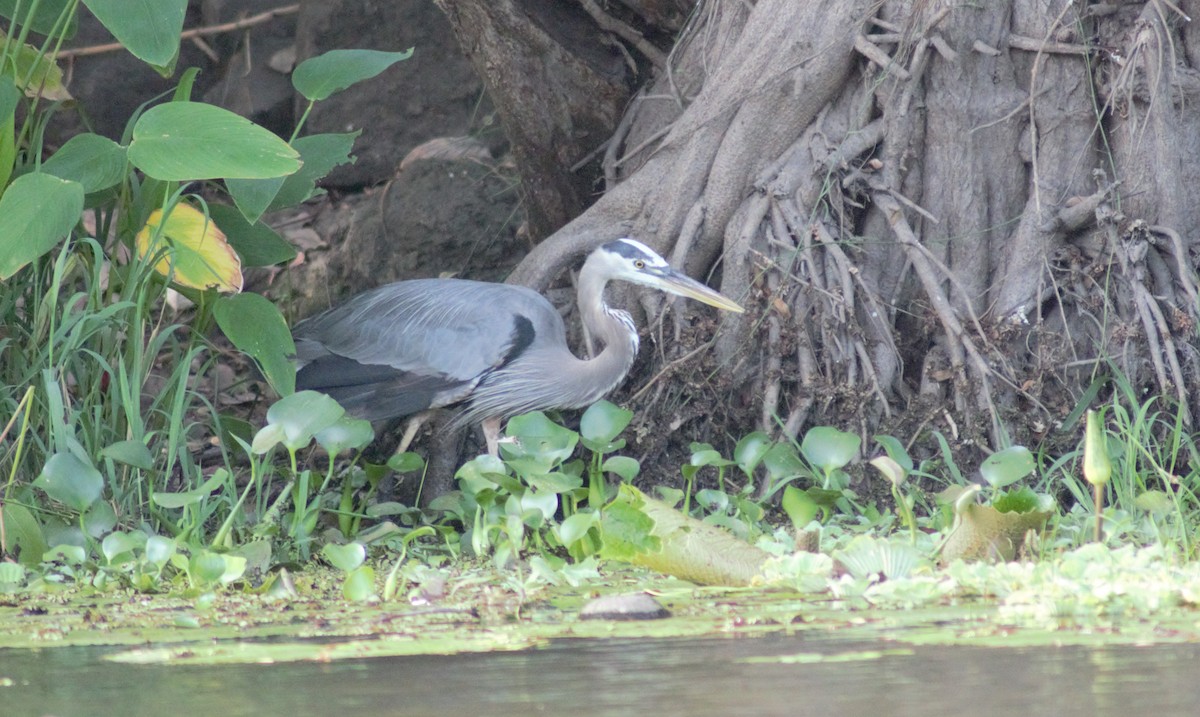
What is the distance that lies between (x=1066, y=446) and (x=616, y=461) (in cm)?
139

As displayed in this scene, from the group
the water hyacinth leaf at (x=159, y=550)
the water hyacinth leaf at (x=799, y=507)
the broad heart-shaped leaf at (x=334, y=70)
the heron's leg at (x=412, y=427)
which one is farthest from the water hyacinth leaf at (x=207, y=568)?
the heron's leg at (x=412, y=427)

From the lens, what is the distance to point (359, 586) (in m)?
2.89

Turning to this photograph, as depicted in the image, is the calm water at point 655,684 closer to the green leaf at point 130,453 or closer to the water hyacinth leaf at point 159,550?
the water hyacinth leaf at point 159,550

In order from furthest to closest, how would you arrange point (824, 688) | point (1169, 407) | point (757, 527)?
point (1169, 407)
point (757, 527)
point (824, 688)

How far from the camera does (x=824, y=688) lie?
1.97 meters

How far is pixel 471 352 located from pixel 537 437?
99 cm

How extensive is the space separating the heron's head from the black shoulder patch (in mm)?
388

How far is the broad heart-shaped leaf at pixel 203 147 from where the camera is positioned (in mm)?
3631

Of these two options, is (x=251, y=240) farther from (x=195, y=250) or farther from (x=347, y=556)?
(x=347, y=556)


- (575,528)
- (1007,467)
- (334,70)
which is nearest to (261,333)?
(334,70)

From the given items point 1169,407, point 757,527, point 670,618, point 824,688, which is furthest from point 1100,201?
point 824,688

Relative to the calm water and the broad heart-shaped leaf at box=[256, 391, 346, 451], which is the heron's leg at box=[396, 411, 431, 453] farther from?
the calm water

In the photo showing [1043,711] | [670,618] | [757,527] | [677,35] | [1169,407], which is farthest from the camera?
[677,35]

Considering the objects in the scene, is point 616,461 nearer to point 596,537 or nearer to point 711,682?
point 596,537
